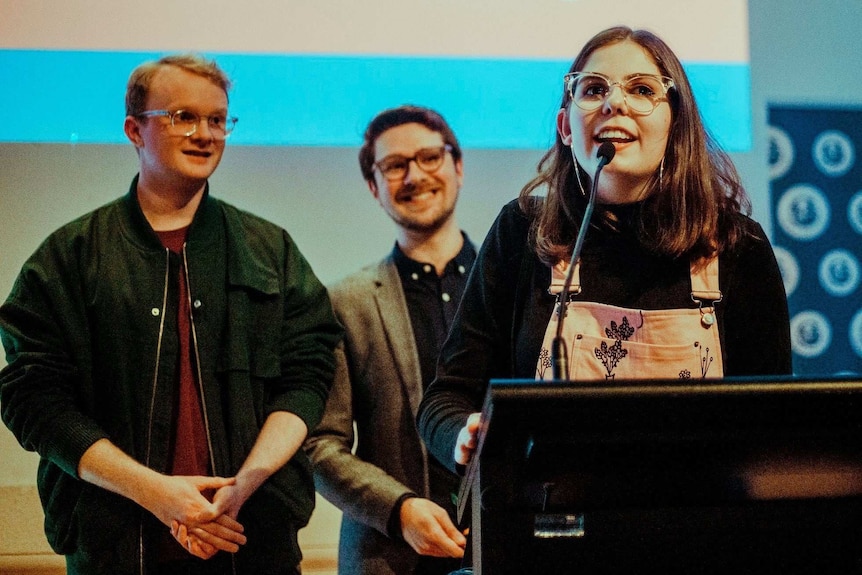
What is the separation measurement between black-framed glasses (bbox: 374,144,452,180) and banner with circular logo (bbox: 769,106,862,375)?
1.73m

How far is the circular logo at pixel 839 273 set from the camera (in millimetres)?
3666

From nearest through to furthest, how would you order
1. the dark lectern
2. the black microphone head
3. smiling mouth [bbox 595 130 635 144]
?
the dark lectern, the black microphone head, smiling mouth [bbox 595 130 635 144]

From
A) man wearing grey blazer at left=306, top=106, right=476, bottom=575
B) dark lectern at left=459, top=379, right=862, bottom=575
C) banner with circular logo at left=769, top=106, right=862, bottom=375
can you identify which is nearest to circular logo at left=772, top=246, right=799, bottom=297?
banner with circular logo at left=769, top=106, right=862, bottom=375

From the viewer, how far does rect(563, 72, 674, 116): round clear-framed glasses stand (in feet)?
5.12

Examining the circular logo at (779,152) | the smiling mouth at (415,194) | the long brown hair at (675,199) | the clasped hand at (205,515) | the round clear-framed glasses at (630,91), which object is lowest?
the clasped hand at (205,515)

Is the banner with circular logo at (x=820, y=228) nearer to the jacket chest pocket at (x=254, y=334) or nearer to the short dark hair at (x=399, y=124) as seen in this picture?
the short dark hair at (x=399, y=124)

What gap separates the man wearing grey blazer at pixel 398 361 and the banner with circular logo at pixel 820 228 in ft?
5.67

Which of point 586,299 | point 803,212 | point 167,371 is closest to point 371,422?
point 167,371

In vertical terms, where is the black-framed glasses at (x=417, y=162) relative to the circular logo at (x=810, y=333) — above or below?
above

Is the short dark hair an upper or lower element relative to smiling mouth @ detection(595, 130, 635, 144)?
upper

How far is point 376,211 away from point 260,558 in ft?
3.58

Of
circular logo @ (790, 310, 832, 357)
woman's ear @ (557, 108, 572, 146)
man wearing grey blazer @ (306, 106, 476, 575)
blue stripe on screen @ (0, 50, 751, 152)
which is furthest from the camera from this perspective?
circular logo @ (790, 310, 832, 357)

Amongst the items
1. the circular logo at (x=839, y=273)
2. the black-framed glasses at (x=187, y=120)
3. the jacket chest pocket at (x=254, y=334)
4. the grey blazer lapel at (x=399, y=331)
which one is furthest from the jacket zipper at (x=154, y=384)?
the circular logo at (x=839, y=273)

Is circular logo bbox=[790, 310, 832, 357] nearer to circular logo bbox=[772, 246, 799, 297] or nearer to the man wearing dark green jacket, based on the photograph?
circular logo bbox=[772, 246, 799, 297]
